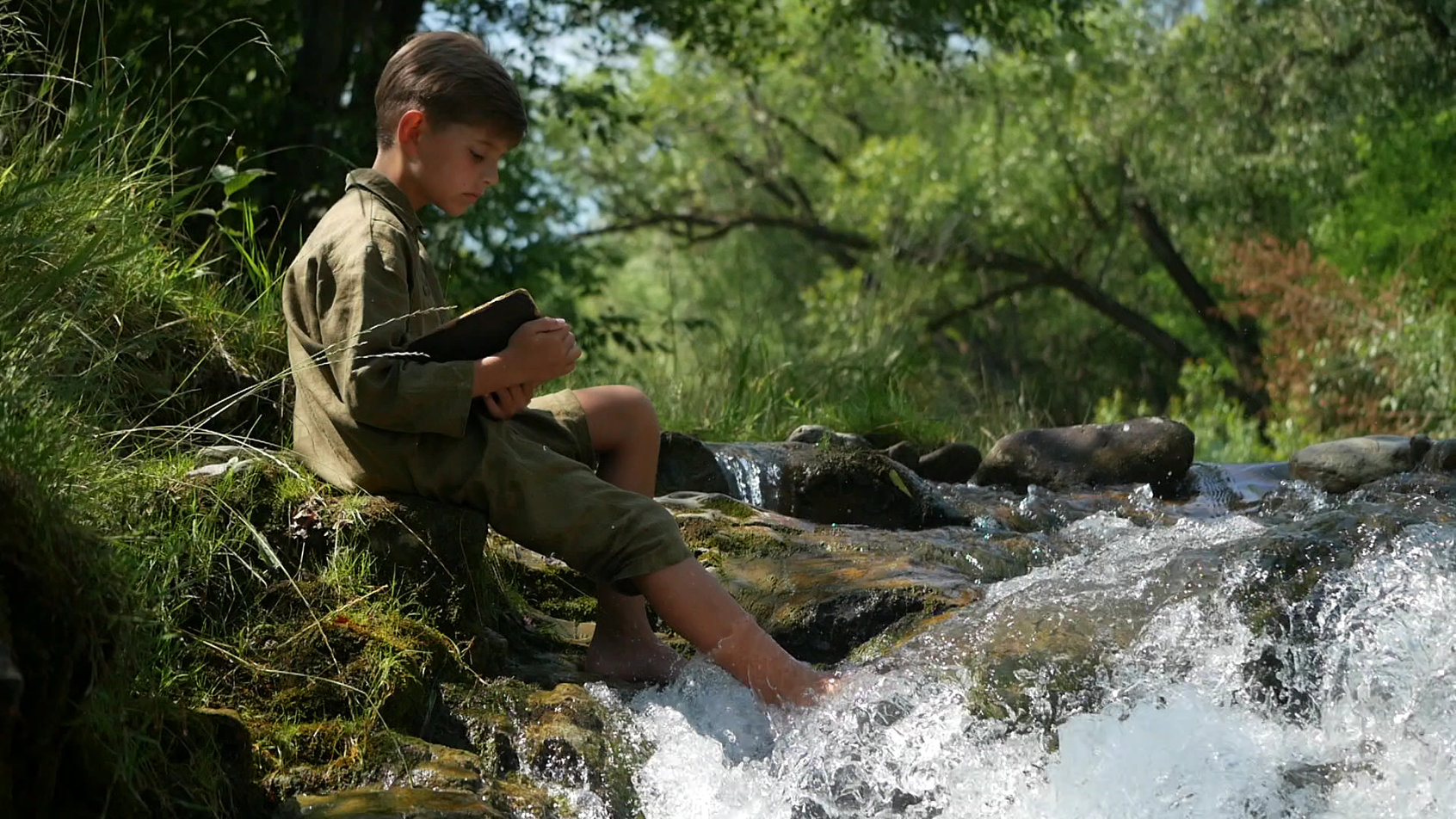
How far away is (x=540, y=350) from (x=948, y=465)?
3770 mm

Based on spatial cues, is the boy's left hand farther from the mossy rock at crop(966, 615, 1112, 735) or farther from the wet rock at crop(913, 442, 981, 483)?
the wet rock at crop(913, 442, 981, 483)

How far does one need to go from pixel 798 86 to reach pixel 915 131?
1.80 meters

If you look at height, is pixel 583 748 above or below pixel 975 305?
above

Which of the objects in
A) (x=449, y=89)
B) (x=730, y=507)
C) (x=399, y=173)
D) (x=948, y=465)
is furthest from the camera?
(x=948, y=465)

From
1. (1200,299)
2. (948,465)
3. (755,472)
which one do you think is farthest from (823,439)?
(1200,299)

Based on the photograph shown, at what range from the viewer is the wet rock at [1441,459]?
662 centimetres

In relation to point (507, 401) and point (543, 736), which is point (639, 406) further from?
point (543, 736)

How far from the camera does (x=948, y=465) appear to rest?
6906 millimetres

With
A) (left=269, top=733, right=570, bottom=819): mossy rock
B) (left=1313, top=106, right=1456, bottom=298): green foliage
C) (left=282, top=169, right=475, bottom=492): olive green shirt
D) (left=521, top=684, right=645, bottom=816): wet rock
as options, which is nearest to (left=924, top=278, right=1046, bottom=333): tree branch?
(left=1313, top=106, right=1456, bottom=298): green foliage

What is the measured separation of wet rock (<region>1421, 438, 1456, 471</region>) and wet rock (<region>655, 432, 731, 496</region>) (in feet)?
10.0

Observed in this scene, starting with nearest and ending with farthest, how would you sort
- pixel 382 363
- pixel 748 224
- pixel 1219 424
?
pixel 382 363 < pixel 1219 424 < pixel 748 224

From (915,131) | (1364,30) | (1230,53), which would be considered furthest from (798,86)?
(1364,30)

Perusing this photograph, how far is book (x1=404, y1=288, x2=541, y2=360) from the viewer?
11.1 feet


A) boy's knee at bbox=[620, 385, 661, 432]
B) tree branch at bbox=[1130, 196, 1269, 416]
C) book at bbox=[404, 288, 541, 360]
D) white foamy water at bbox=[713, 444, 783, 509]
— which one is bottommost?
tree branch at bbox=[1130, 196, 1269, 416]
